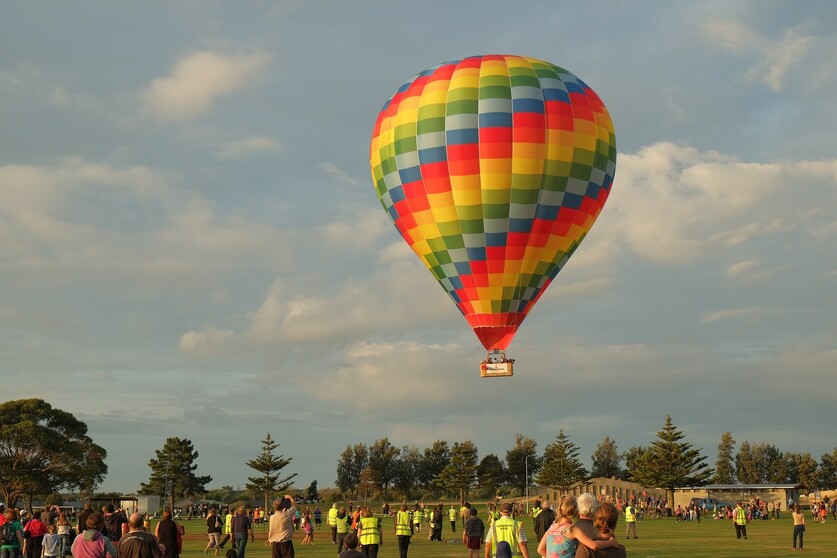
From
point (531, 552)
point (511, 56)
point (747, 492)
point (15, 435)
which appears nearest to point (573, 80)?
point (511, 56)

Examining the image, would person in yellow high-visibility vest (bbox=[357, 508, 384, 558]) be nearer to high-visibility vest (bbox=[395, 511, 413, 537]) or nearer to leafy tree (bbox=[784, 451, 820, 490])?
high-visibility vest (bbox=[395, 511, 413, 537])

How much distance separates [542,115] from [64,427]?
6112 cm

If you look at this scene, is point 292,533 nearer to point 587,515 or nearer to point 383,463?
point 587,515

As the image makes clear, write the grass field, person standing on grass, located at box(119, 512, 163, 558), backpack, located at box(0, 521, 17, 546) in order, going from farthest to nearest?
1. the grass field
2. backpack, located at box(0, 521, 17, 546)
3. person standing on grass, located at box(119, 512, 163, 558)

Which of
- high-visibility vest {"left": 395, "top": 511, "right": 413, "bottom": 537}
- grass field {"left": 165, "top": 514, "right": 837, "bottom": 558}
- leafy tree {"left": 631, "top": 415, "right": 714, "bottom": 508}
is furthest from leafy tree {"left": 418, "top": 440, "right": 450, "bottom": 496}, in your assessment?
high-visibility vest {"left": 395, "top": 511, "right": 413, "bottom": 537}

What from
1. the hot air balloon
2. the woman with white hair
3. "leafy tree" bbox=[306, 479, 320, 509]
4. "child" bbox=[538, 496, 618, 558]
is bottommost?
"leafy tree" bbox=[306, 479, 320, 509]

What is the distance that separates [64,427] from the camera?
78438mm

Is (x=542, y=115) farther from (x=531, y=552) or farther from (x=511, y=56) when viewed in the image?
(x=531, y=552)

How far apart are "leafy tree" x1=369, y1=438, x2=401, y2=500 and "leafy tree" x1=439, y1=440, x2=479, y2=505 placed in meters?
22.0

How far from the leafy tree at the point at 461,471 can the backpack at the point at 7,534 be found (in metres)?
90.9

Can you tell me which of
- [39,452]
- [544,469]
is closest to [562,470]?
[544,469]

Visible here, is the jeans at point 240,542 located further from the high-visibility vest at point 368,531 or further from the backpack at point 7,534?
the backpack at point 7,534

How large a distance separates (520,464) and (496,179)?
106 meters

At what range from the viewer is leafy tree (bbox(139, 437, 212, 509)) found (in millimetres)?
104562
